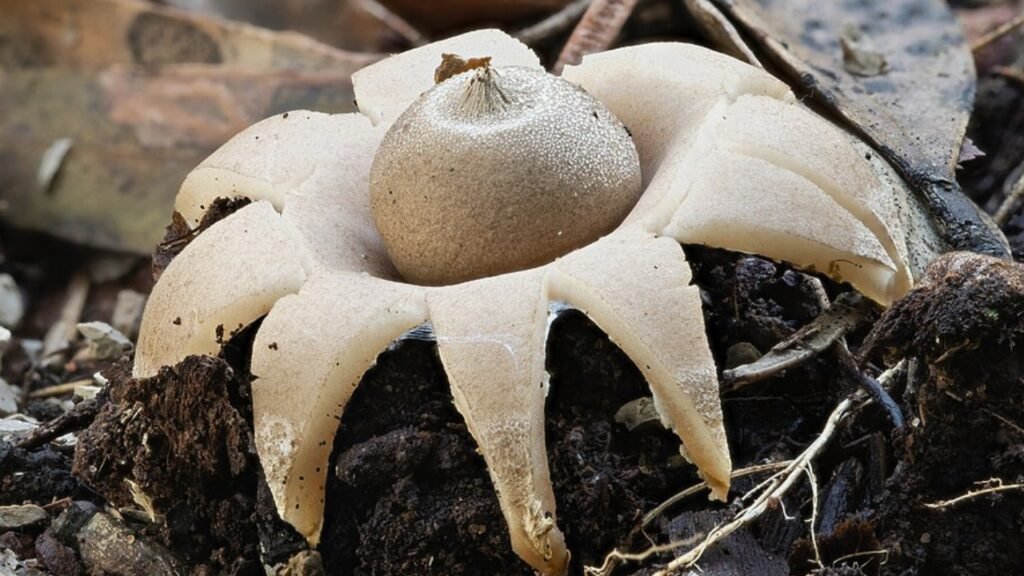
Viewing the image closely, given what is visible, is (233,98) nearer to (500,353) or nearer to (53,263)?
(53,263)

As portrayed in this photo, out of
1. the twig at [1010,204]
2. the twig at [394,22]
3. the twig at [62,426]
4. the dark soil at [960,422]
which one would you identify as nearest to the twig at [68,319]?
the twig at [62,426]

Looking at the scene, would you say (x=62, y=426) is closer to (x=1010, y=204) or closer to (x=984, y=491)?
(x=984, y=491)

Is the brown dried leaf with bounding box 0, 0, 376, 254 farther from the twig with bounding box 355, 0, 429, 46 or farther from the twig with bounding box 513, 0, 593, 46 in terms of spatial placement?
the twig with bounding box 513, 0, 593, 46

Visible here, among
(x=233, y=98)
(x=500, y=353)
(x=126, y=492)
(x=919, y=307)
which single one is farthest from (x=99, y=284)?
(x=919, y=307)

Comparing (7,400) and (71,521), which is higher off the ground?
(71,521)

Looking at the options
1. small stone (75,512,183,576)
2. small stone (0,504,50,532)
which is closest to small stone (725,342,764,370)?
small stone (75,512,183,576)

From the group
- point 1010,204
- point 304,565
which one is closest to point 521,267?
point 304,565
